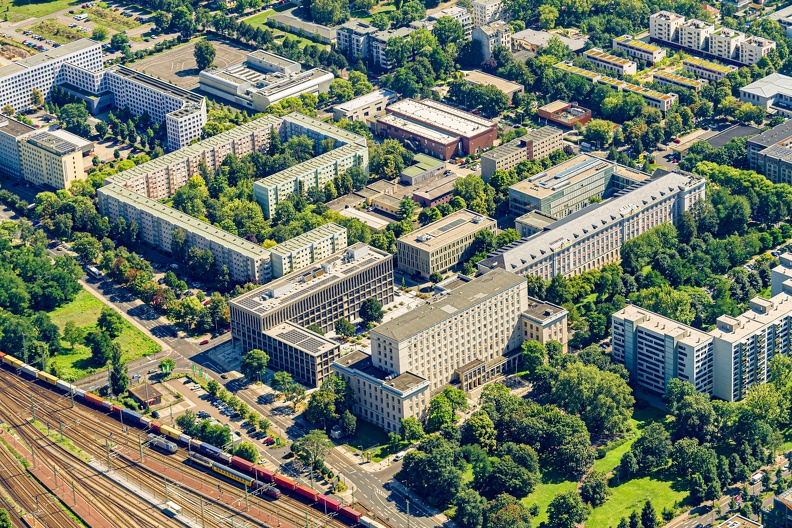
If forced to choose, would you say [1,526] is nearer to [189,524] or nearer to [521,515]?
[189,524]

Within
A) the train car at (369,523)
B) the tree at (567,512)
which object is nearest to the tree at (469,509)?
the tree at (567,512)

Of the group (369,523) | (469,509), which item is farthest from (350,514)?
(469,509)

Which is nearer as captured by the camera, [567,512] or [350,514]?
[350,514]

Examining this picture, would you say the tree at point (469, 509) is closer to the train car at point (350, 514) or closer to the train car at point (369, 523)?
the train car at point (369, 523)

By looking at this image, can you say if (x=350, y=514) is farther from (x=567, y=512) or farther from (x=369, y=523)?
(x=567, y=512)

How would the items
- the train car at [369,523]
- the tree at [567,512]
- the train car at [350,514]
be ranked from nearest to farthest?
the train car at [369,523] < the tree at [567,512] < the train car at [350,514]

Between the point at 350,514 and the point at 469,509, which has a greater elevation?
the point at 469,509

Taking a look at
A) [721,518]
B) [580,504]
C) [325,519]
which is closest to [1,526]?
[325,519]
